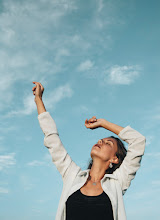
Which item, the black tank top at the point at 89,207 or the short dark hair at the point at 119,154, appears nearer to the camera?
the black tank top at the point at 89,207

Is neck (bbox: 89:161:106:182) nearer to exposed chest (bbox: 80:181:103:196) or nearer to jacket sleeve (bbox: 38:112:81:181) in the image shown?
exposed chest (bbox: 80:181:103:196)

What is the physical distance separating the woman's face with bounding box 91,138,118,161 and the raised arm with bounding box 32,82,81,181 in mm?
396

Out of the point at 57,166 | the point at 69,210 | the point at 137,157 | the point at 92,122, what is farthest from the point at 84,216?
the point at 92,122

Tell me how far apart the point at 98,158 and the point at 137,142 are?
68 centimetres

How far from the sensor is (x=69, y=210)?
3.61 metres

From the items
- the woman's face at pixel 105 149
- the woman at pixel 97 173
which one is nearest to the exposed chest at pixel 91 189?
the woman at pixel 97 173

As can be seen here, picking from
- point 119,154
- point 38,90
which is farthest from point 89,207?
point 38,90

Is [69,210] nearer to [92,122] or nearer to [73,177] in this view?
[73,177]

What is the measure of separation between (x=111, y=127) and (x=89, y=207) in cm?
133

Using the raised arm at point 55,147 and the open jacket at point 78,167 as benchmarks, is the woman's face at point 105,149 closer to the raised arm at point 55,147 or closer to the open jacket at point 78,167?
the open jacket at point 78,167

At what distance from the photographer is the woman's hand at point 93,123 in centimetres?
432

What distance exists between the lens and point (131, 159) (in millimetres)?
3895

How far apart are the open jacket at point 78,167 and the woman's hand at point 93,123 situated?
1.36 feet

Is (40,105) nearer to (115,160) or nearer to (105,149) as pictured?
(105,149)
